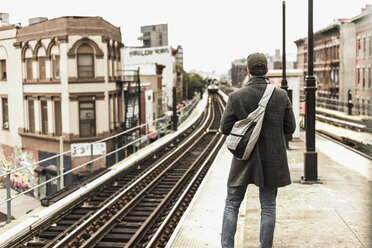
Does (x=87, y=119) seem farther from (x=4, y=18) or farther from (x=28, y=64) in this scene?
(x=4, y=18)

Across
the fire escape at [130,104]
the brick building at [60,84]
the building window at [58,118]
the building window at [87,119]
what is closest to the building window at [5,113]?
the brick building at [60,84]

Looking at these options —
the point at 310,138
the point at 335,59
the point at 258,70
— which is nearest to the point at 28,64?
the point at 310,138

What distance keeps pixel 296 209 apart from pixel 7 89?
1108 inches

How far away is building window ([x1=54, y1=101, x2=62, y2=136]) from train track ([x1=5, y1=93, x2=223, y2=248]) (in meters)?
13.9

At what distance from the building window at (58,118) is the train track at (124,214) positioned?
13.9 m

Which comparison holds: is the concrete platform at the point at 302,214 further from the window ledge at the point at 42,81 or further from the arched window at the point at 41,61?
the arched window at the point at 41,61

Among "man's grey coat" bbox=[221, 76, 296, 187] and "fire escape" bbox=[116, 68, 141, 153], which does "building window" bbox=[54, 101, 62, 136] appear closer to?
"fire escape" bbox=[116, 68, 141, 153]

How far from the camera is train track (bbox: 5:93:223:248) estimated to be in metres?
7.98

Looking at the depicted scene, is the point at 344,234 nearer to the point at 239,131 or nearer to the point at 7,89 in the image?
the point at 239,131

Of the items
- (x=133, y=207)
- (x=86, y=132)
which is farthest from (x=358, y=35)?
(x=133, y=207)

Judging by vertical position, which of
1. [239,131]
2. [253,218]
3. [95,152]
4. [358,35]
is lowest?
[95,152]

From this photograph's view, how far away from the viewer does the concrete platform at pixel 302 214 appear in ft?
19.5

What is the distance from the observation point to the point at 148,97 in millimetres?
42125

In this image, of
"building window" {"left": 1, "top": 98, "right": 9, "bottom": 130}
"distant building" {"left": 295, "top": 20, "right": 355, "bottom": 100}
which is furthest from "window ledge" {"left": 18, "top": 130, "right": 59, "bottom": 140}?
"distant building" {"left": 295, "top": 20, "right": 355, "bottom": 100}
